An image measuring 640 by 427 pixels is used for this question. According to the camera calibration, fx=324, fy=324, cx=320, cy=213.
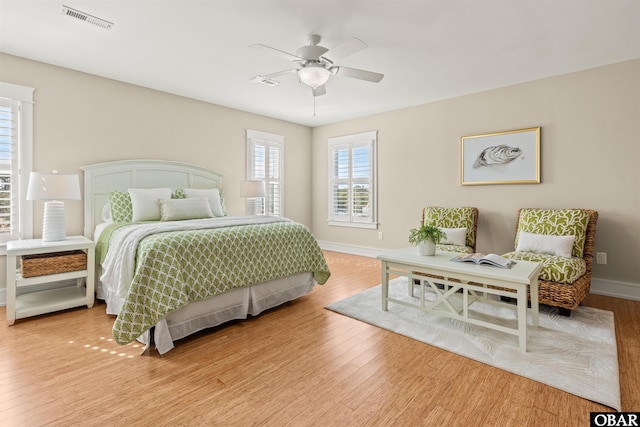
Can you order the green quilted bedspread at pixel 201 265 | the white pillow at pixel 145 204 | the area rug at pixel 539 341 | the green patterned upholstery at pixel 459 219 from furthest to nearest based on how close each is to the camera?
the green patterned upholstery at pixel 459 219
the white pillow at pixel 145 204
the green quilted bedspread at pixel 201 265
the area rug at pixel 539 341

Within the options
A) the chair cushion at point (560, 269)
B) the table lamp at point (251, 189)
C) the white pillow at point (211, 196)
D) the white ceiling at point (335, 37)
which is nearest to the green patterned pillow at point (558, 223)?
the chair cushion at point (560, 269)

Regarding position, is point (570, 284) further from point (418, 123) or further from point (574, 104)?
point (418, 123)

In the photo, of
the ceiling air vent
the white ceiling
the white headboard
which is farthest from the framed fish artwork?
the ceiling air vent

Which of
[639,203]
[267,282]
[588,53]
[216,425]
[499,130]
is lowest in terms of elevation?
[216,425]

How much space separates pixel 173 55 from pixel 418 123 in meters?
3.62

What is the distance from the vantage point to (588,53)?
3.32m

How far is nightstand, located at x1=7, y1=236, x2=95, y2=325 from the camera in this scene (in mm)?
2859

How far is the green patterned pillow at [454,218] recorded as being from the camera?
14.0ft

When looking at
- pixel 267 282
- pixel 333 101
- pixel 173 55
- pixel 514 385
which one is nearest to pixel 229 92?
pixel 173 55

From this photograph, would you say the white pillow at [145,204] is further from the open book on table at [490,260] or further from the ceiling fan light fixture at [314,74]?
the open book on table at [490,260]

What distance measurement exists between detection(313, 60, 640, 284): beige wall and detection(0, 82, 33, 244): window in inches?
188

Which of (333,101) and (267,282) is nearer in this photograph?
(267,282)

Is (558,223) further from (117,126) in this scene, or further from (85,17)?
(117,126)

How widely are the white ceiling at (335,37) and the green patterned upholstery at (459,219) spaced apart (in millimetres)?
1668
